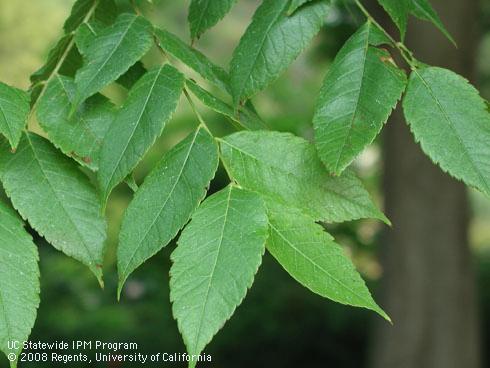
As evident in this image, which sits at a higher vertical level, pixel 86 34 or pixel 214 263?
pixel 86 34

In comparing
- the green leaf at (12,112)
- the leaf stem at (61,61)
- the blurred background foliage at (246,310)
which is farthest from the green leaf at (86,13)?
the blurred background foliage at (246,310)

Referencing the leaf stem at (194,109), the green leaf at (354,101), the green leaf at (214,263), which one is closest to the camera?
the green leaf at (214,263)

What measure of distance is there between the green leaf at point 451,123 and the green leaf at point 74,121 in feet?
1.54

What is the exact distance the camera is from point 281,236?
1015 mm

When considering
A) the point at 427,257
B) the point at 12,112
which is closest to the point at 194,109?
the point at 12,112

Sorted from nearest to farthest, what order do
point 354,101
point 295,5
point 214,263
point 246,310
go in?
point 214,263 < point 354,101 < point 295,5 < point 246,310

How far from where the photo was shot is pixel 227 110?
46.9 inches

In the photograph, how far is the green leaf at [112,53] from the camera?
3.72 ft

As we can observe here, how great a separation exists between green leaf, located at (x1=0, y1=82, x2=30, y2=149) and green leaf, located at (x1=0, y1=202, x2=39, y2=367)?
122 millimetres

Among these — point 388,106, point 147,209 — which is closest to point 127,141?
point 147,209

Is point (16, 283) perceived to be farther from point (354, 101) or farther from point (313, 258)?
point (354, 101)

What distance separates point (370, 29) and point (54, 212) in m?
0.57

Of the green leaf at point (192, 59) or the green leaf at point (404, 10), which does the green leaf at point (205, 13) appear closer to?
the green leaf at point (192, 59)

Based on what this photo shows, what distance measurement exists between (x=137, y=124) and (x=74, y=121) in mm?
127
